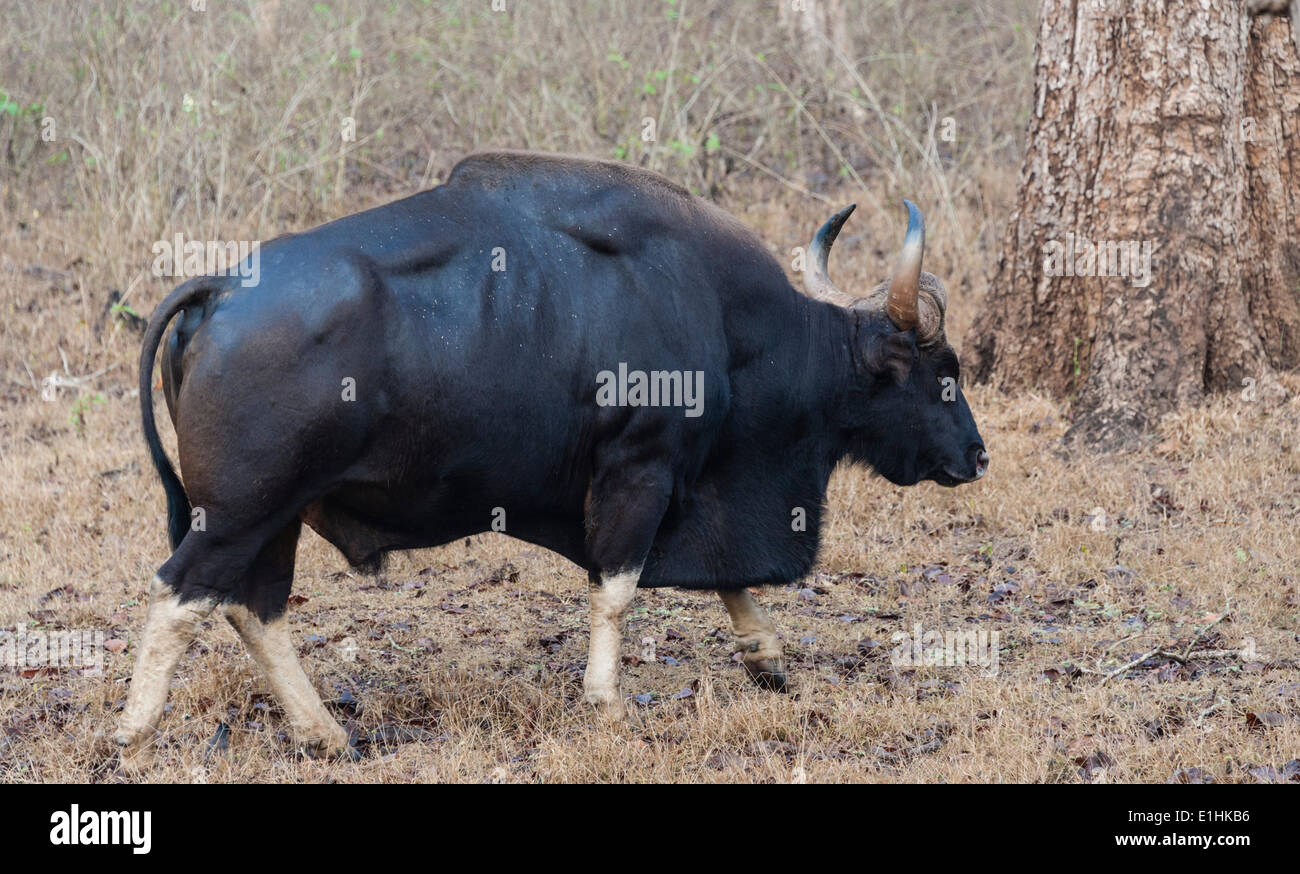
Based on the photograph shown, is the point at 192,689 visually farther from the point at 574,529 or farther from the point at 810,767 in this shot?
the point at 810,767

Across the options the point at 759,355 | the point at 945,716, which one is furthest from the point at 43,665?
the point at 945,716

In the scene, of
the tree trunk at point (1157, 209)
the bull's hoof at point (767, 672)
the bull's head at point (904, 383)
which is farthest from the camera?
the tree trunk at point (1157, 209)

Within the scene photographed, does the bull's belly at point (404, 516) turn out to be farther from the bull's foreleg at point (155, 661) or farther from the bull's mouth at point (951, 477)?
the bull's mouth at point (951, 477)

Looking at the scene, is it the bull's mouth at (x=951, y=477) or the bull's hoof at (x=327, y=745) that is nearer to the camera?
the bull's hoof at (x=327, y=745)

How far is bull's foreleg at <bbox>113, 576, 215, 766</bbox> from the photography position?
4848 mm

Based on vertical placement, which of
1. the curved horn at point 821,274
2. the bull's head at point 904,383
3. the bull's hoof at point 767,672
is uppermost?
the curved horn at point 821,274

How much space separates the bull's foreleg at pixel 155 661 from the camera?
4848 millimetres

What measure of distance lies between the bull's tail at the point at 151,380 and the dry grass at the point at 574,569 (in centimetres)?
82

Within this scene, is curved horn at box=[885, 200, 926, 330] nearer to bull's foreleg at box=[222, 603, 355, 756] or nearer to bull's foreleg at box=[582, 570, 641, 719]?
bull's foreleg at box=[582, 570, 641, 719]

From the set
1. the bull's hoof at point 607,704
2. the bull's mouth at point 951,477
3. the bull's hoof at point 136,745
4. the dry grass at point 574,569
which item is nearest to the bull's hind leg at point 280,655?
the dry grass at point 574,569

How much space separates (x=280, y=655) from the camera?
5.25 metres

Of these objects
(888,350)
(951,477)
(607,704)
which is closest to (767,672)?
(607,704)

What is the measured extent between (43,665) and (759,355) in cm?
350

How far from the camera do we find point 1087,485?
26.5 feet
